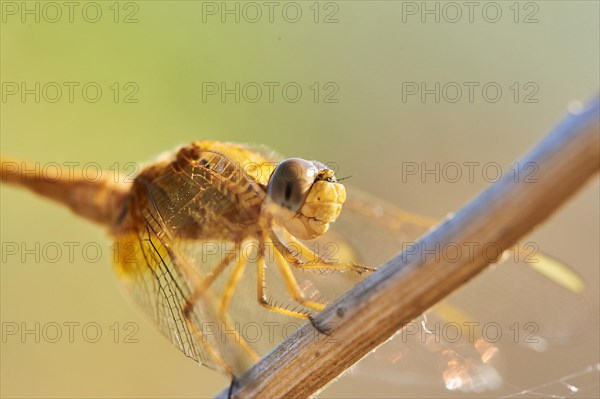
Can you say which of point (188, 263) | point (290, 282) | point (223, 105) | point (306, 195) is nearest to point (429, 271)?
point (306, 195)

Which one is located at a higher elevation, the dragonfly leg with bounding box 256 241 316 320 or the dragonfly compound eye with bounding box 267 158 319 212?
the dragonfly compound eye with bounding box 267 158 319 212

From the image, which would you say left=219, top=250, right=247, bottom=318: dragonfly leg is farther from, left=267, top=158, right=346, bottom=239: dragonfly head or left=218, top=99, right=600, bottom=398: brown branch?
left=218, top=99, right=600, bottom=398: brown branch

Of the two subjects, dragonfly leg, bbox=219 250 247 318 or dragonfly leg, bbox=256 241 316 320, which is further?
dragonfly leg, bbox=219 250 247 318

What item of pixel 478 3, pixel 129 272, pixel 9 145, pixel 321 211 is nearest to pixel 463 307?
pixel 321 211

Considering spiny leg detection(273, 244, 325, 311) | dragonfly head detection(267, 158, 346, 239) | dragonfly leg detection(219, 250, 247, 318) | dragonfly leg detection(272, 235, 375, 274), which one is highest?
dragonfly head detection(267, 158, 346, 239)

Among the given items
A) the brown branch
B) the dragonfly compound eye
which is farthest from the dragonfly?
the brown branch

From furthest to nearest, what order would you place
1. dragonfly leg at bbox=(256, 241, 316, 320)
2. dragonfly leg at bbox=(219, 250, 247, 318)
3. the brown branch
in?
dragonfly leg at bbox=(219, 250, 247, 318), dragonfly leg at bbox=(256, 241, 316, 320), the brown branch
